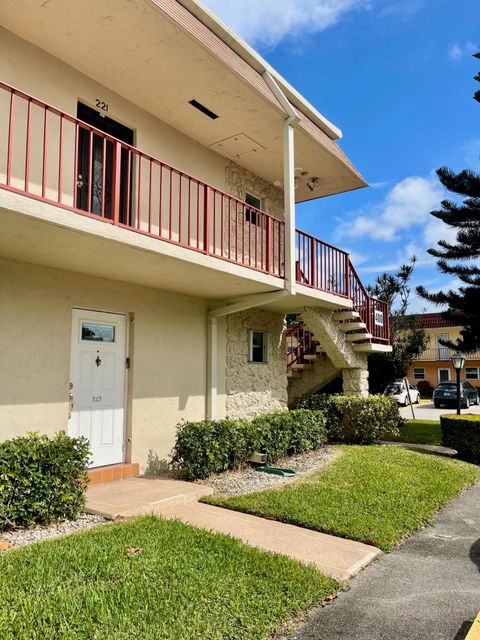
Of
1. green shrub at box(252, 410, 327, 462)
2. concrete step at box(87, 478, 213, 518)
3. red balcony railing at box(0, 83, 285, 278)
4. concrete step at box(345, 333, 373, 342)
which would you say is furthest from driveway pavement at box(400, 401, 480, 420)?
concrete step at box(87, 478, 213, 518)

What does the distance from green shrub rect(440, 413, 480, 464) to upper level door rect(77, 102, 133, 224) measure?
792 cm

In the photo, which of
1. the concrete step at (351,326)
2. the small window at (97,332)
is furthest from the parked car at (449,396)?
the small window at (97,332)

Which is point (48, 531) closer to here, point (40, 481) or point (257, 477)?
point (40, 481)

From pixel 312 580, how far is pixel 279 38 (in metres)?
9.38

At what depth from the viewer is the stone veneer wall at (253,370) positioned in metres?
9.71

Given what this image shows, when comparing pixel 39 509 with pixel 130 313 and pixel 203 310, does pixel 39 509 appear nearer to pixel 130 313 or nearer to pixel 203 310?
pixel 130 313

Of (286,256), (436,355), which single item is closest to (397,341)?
(286,256)

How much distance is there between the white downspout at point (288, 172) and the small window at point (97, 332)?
3.05 metres

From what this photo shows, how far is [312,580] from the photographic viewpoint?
382cm

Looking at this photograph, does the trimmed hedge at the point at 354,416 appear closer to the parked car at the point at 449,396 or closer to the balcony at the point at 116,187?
the balcony at the point at 116,187

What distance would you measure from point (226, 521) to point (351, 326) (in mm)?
7133

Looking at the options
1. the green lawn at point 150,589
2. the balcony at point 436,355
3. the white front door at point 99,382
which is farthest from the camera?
the balcony at point 436,355

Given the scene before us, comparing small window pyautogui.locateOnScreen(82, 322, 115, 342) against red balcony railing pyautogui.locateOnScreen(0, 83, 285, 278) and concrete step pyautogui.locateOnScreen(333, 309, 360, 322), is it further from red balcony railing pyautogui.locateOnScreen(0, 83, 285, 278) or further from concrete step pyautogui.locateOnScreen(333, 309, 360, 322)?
concrete step pyautogui.locateOnScreen(333, 309, 360, 322)

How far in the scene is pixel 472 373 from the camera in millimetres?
39156
